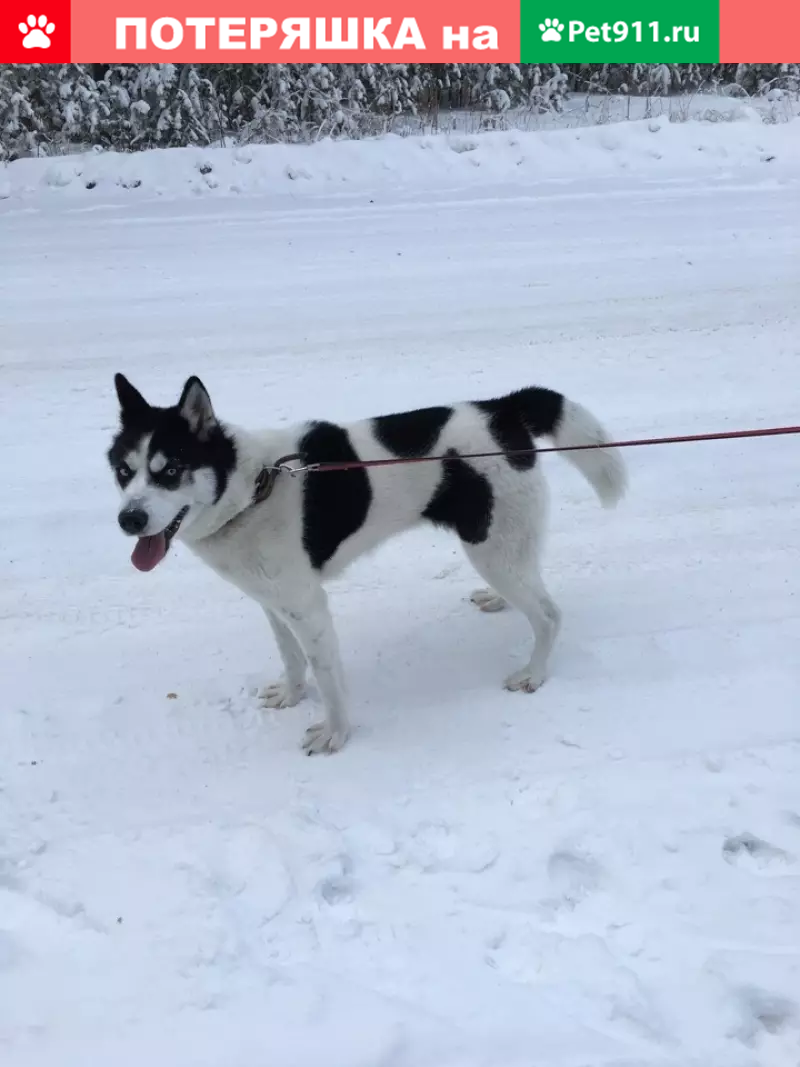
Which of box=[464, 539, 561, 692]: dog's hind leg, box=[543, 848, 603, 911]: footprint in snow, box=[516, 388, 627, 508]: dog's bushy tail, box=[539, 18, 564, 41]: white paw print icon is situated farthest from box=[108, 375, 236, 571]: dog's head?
box=[539, 18, 564, 41]: white paw print icon

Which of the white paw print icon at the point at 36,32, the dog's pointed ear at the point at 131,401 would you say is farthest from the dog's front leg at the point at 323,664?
the white paw print icon at the point at 36,32

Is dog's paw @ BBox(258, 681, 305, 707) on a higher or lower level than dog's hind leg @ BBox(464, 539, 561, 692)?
lower

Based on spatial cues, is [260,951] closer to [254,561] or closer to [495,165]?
[254,561]

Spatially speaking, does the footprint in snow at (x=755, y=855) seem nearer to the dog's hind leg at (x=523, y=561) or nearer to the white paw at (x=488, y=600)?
the dog's hind leg at (x=523, y=561)

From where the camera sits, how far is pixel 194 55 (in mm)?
8688

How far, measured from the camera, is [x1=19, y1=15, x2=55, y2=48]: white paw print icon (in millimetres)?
8328

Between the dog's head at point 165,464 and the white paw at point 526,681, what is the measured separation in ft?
4.12

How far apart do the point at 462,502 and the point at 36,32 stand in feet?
28.3

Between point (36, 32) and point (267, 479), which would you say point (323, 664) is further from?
point (36, 32)

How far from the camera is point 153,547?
2.36 meters

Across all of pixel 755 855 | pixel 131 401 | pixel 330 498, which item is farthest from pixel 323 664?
pixel 755 855

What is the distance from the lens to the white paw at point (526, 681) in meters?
2.92

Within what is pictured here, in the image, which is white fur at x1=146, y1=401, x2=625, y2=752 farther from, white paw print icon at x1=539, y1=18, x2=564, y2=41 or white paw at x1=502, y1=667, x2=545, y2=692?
white paw print icon at x1=539, y1=18, x2=564, y2=41

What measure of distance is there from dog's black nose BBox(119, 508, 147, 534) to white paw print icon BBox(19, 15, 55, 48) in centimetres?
838
